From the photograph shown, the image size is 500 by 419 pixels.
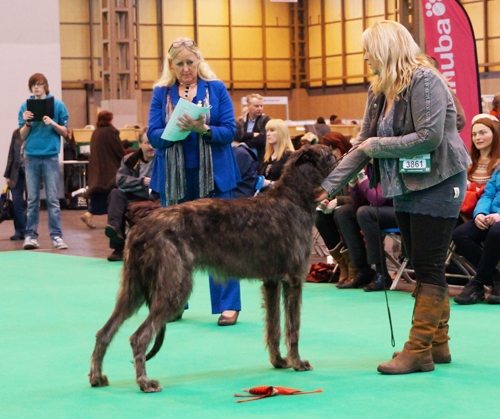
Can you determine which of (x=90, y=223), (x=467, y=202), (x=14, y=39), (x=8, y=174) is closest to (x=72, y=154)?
(x=14, y=39)

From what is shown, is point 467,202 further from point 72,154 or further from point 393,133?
point 72,154

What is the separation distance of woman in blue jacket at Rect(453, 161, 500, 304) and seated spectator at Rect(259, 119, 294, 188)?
235 cm

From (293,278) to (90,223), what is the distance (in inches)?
344

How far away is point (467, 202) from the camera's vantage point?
6.32m

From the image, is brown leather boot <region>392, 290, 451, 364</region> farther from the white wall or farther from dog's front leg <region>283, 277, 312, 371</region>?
the white wall

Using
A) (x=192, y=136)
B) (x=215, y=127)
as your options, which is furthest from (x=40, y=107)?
(x=215, y=127)

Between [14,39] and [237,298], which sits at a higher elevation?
[14,39]

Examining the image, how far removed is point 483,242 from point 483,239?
8 cm

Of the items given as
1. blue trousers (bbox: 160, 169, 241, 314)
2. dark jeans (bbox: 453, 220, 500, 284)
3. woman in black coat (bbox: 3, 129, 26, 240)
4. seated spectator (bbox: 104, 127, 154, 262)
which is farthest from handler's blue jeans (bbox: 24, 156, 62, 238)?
dark jeans (bbox: 453, 220, 500, 284)

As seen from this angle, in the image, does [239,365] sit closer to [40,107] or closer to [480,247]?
[480,247]

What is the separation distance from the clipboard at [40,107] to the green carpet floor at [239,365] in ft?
10.6

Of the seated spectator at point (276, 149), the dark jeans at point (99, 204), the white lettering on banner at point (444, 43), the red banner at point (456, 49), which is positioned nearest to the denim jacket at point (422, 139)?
the seated spectator at point (276, 149)

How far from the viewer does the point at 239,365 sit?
428 centimetres

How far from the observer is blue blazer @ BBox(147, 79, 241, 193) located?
17.1 feet
